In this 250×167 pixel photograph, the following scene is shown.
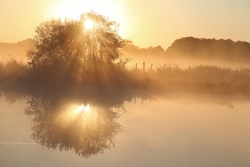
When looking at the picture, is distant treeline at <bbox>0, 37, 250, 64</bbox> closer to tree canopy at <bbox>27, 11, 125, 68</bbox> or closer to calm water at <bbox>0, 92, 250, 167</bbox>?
tree canopy at <bbox>27, 11, 125, 68</bbox>

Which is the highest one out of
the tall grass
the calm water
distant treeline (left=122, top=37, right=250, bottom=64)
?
distant treeline (left=122, top=37, right=250, bottom=64)

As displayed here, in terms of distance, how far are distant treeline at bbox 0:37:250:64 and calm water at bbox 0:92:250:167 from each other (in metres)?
63.7

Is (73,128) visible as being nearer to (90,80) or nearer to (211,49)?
(90,80)

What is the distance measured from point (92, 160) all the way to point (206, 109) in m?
9.73

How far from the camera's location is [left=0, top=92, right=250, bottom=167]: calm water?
25.6ft

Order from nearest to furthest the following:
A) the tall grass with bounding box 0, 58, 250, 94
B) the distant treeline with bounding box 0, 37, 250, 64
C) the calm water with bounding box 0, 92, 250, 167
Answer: the calm water with bounding box 0, 92, 250, 167 → the tall grass with bounding box 0, 58, 250, 94 → the distant treeline with bounding box 0, 37, 250, 64

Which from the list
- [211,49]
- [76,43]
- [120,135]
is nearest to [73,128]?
[120,135]

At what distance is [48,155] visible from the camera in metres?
7.90

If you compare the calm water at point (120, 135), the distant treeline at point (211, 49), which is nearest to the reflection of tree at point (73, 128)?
the calm water at point (120, 135)

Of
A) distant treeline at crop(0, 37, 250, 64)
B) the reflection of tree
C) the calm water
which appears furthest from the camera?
distant treeline at crop(0, 37, 250, 64)

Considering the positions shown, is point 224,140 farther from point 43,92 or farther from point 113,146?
point 43,92

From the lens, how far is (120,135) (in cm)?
1013

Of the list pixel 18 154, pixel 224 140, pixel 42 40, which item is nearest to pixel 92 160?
pixel 18 154

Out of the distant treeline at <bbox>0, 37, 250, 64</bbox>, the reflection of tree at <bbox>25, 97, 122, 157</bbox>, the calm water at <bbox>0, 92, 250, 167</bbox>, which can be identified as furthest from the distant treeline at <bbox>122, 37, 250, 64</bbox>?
the reflection of tree at <bbox>25, 97, 122, 157</bbox>
